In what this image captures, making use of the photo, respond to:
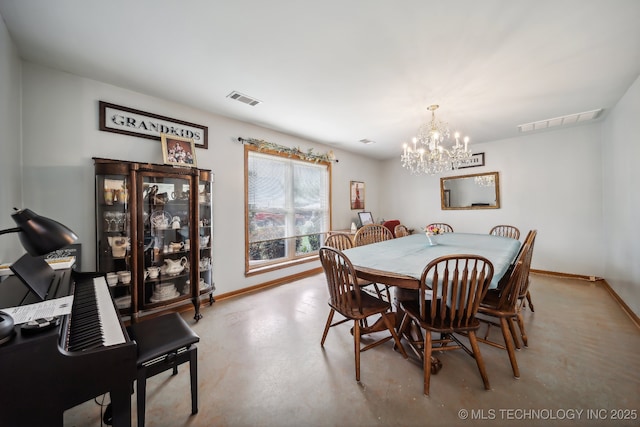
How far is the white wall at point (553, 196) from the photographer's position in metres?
3.83

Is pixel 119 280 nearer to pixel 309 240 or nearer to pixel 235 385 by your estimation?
pixel 235 385

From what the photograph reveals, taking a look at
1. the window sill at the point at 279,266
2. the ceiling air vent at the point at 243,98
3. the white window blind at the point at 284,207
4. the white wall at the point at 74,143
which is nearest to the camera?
the white wall at the point at 74,143

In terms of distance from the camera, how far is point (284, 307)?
305cm

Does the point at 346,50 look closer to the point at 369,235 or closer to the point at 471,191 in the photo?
the point at 369,235

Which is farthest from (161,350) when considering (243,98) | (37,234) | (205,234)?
(243,98)

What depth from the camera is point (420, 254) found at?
234 cm

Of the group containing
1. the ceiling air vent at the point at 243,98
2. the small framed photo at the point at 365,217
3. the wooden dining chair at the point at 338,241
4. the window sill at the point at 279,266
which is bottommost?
the window sill at the point at 279,266

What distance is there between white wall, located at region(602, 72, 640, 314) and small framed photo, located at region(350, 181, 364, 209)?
3.90 meters

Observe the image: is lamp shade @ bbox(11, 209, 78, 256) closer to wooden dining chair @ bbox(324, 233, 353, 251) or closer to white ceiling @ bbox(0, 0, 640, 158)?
white ceiling @ bbox(0, 0, 640, 158)

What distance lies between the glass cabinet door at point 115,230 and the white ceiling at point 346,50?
42.5 inches

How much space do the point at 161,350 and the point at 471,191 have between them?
5.54 meters

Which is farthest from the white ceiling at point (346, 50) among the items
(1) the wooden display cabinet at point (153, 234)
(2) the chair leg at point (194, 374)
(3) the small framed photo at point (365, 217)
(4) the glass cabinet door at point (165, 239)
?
(3) the small framed photo at point (365, 217)

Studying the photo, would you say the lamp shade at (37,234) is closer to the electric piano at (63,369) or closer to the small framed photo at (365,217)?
the electric piano at (63,369)

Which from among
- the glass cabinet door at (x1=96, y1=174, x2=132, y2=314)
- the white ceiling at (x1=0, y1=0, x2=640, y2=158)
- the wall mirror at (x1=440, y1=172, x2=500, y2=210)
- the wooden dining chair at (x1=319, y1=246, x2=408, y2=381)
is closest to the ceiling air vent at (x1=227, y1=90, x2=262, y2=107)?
Answer: the white ceiling at (x1=0, y1=0, x2=640, y2=158)
